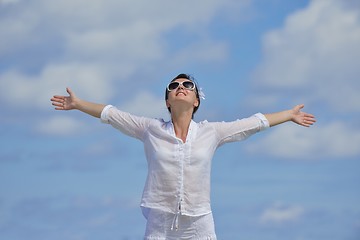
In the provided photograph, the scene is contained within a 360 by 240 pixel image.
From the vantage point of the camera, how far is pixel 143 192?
8.55 metres

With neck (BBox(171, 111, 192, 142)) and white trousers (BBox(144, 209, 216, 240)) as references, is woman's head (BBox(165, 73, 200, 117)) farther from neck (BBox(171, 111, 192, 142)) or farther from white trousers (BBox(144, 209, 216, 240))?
white trousers (BBox(144, 209, 216, 240))

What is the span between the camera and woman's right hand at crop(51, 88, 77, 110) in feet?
29.5

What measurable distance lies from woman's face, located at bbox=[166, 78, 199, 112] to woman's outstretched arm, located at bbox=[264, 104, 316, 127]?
1.15 meters

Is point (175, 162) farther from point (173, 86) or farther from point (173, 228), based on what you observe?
point (173, 86)

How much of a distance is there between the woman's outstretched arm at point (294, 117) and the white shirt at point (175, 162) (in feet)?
2.63

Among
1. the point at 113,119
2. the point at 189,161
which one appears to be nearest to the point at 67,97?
the point at 113,119

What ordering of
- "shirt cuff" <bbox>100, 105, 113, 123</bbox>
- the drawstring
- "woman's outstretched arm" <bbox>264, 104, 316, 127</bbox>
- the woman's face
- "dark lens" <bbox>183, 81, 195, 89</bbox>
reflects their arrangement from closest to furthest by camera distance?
the drawstring
the woman's face
"dark lens" <bbox>183, 81, 195, 89</bbox>
"shirt cuff" <bbox>100, 105, 113, 123</bbox>
"woman's outstretched arm" <bbox>264, 104, 316, 127</bbox>

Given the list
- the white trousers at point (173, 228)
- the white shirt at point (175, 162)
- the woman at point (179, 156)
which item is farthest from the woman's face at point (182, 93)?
the white trousers at point (173, 228)

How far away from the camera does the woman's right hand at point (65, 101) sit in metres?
8.99

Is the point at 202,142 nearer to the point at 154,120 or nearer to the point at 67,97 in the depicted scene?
the point at 154,120

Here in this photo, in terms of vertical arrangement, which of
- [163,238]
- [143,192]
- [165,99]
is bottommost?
[163,238]

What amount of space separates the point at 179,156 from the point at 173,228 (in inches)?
37.1

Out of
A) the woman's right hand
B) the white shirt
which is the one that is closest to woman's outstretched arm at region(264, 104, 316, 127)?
the white shirt

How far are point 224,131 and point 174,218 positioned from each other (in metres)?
1.39
